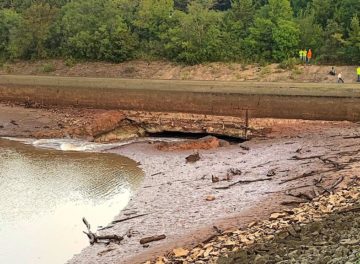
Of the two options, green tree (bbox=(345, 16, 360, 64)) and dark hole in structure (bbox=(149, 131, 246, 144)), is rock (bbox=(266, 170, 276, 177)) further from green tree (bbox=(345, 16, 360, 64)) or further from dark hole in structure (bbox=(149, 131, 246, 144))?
green tree (bbox=(345, 16, 360, 64))

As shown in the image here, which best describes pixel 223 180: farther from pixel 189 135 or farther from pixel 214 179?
pixel 189 135

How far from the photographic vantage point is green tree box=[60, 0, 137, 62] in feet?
132

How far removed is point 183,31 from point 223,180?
23573 mm

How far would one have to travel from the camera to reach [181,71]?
1453 inches

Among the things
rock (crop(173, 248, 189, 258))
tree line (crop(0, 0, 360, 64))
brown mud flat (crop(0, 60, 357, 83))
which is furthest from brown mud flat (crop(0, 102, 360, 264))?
tree line (crop(0, 0, 360, 64))

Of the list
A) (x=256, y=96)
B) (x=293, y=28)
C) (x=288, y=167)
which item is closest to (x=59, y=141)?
(x=256, y=96)

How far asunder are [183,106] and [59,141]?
6585 millimetres

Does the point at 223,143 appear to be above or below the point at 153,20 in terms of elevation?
below

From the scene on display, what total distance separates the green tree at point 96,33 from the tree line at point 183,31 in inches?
3.0

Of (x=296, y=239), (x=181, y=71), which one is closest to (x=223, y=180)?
(x=296, y=239)

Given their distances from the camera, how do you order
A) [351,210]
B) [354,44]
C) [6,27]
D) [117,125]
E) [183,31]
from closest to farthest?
[351,210]
[117,125]
[354,44]
[183,31]
[6,27]

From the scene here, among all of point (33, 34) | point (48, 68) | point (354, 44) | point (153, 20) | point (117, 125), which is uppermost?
point (153, 20)

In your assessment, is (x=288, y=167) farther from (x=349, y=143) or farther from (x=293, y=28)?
(x=293, y=28)

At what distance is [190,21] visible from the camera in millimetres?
38781
